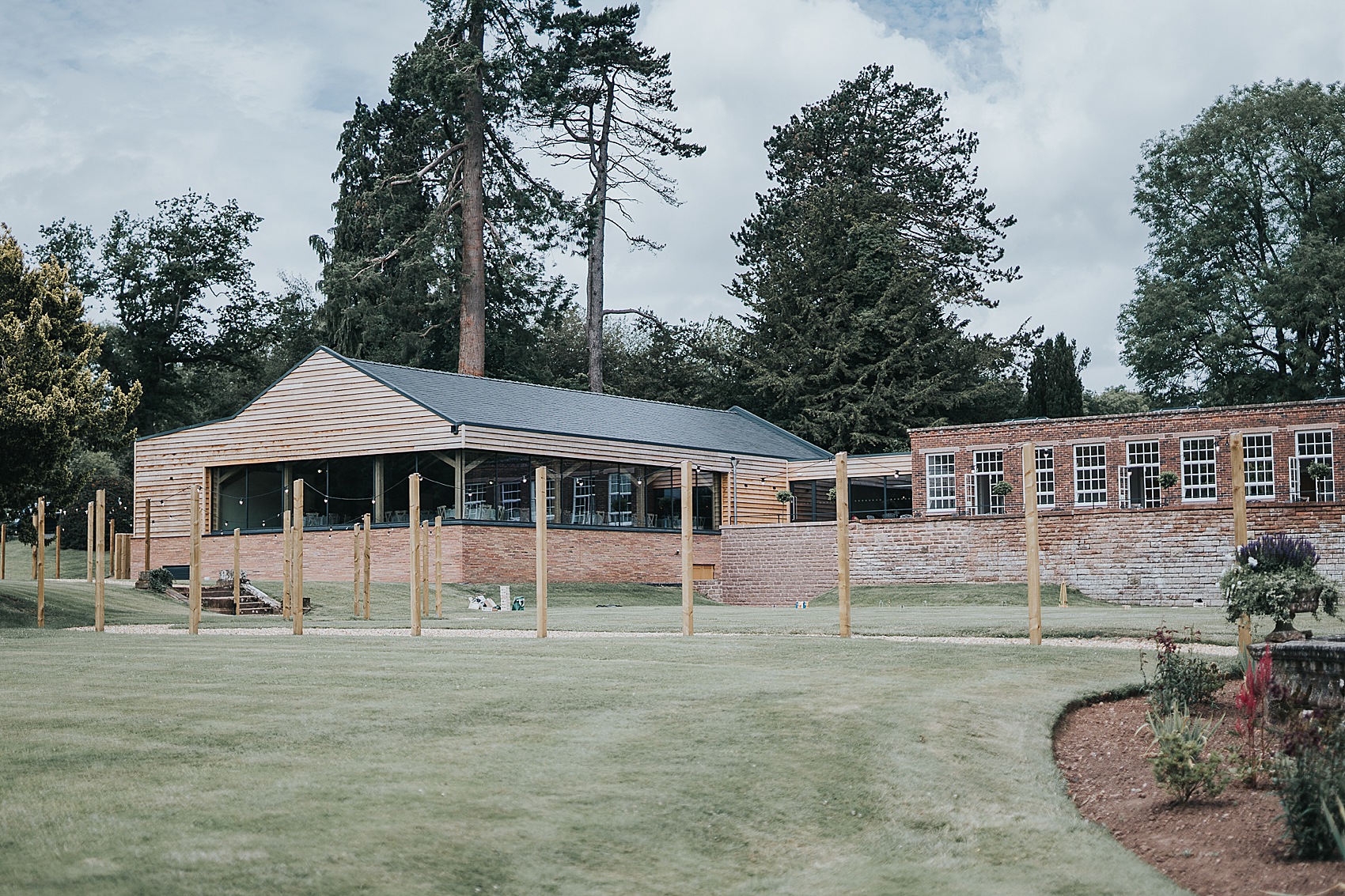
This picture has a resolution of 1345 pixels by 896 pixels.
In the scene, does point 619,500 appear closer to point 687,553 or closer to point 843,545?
point 687,553

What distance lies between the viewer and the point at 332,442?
40.2 m

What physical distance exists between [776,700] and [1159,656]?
11.1ft

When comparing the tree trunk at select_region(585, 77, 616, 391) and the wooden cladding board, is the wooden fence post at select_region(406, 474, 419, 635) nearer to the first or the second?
the wooden cladding board

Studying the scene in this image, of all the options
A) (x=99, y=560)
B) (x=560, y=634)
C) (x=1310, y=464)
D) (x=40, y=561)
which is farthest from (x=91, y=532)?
(x=1310, y=464)

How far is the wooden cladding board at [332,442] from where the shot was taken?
38.2 metres

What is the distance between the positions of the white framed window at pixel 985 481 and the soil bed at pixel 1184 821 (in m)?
30.9

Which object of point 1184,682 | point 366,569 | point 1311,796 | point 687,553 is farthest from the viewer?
point 366,569

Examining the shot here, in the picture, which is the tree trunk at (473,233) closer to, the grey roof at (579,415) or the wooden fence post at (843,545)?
the grey roof at (579,415)

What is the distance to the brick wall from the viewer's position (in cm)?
3100

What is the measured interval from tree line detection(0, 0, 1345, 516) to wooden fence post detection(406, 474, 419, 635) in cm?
3154

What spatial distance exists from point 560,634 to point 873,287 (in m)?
37.4

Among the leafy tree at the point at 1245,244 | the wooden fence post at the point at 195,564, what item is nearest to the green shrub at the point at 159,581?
the wooden fence post at the point at 195,564

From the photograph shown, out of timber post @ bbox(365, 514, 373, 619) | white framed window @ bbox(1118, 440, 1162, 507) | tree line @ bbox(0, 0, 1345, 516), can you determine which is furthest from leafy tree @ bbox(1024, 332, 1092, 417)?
timber post @ bbox(365, 514, 373, 619)

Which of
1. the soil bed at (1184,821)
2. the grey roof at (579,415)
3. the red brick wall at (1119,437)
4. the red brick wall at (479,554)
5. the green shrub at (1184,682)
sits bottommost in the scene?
the soil bed at (1184,821)
